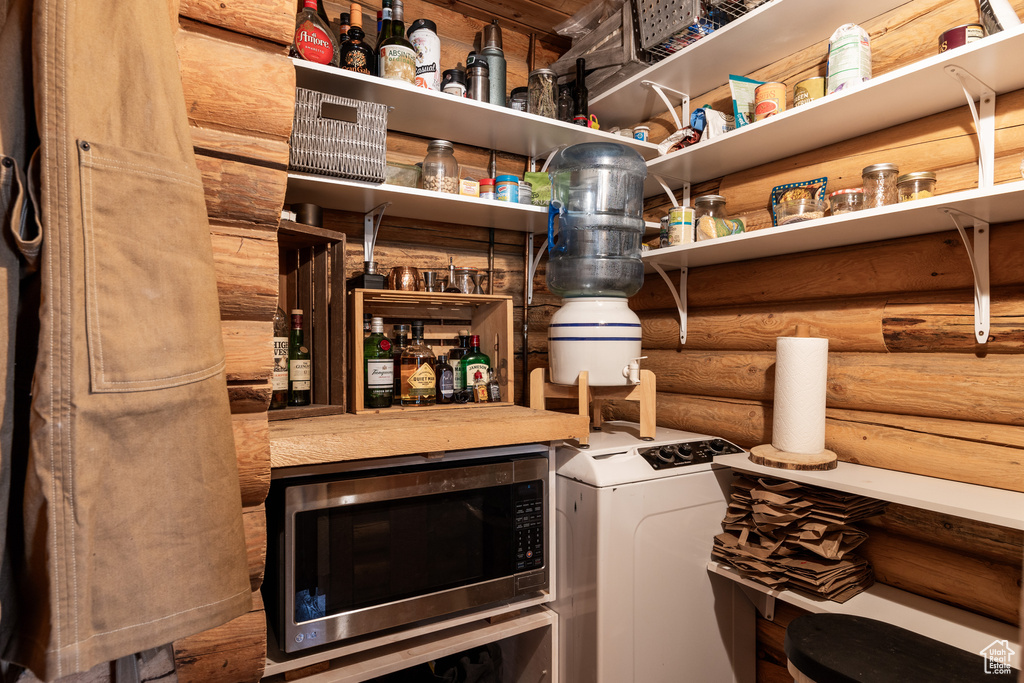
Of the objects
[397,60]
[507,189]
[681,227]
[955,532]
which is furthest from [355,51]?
[955,532]

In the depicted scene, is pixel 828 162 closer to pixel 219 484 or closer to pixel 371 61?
pixel 371 61

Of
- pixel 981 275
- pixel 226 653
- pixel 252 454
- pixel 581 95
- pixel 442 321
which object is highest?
pixel 581 95

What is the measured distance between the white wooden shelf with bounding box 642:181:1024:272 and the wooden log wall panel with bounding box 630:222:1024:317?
30 mm

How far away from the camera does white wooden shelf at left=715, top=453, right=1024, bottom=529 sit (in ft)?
3.53

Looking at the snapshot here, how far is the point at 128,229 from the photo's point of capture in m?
0.63

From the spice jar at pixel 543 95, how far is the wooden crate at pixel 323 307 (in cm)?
85

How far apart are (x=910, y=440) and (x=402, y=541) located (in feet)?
4.38

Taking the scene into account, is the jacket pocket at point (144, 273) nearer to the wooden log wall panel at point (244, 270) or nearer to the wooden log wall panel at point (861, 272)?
the wooden log wall panel at point (244, 270)

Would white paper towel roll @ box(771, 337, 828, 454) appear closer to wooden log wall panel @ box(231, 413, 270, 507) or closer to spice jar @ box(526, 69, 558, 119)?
spice jar @ box(526, 69, 558, 119)

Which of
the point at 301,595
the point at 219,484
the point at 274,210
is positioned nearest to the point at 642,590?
the point at 301,595

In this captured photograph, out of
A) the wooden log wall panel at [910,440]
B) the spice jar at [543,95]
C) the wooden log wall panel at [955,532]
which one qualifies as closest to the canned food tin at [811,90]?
the spice jar at [543,95]

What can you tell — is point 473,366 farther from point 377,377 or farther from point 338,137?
point 338,137

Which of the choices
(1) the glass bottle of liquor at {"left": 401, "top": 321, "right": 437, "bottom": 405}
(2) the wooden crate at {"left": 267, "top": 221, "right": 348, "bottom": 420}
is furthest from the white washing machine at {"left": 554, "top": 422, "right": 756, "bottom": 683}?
(2) the wooden crate at {"left": 267, "top": 221, "right": 348, "bottom": 420}

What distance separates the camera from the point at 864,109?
1.39 metres
